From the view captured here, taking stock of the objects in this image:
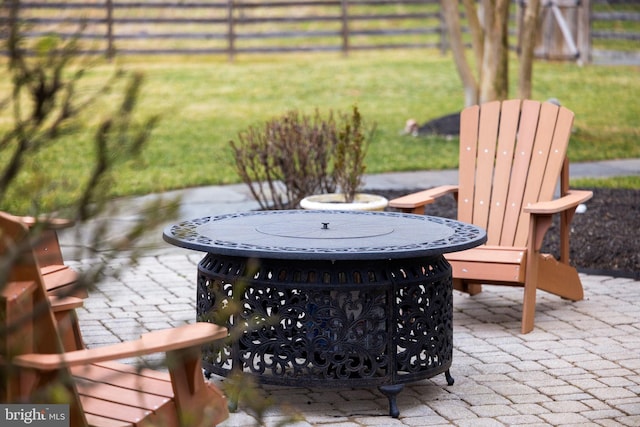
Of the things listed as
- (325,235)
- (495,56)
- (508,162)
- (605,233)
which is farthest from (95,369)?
(495,56)

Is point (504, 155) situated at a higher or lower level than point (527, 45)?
lower

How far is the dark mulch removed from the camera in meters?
6.51

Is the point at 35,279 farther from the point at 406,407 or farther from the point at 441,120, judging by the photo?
the point at 441,120

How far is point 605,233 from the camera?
7.13 m

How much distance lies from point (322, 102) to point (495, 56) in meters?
4.72

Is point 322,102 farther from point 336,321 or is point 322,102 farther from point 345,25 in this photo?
point 336,321

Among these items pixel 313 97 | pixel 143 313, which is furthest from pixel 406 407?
pixel 313 97

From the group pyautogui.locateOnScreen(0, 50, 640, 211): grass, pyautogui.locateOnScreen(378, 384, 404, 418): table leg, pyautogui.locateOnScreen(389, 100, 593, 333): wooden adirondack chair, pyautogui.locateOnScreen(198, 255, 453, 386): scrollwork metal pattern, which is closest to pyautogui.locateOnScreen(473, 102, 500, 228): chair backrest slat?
pyautogui.locateOnScreen(389, 100, 593, 333): wooden adirondack chair

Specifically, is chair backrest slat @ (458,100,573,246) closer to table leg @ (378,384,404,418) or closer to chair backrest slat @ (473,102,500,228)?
chair backrest slat @ (473,102,500,228)

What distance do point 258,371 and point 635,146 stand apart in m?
8.59

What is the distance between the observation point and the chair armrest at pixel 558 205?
5090 mm

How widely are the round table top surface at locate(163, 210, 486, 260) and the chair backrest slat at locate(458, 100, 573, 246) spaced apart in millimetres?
983

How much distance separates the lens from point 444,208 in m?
8.15

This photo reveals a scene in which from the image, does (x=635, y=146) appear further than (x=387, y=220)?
Yes
